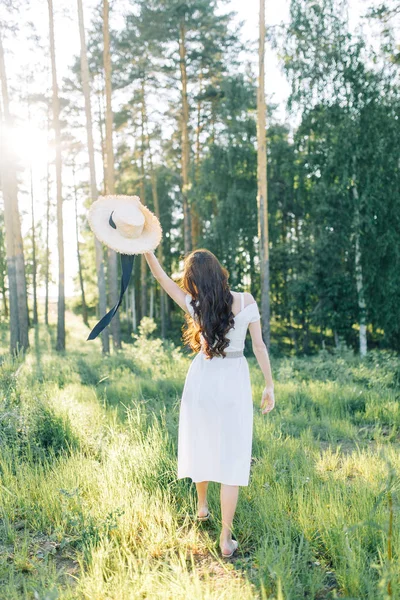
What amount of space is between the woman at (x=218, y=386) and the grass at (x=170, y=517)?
15.4 inches

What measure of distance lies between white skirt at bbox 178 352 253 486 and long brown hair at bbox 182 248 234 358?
148mm

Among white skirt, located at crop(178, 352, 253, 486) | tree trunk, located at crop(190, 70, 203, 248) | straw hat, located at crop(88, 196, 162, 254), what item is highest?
tree trunk, located at crop(190, 70, 203, 248)

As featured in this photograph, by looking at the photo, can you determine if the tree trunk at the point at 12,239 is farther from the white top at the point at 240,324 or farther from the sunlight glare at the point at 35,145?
the white top at the point at 240,324

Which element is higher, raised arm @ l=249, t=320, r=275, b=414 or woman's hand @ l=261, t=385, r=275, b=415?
raised arm @ l=249, t=320, r=275, b=414

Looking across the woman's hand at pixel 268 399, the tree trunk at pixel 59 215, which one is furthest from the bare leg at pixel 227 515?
the tree trunk at pixel 59 215

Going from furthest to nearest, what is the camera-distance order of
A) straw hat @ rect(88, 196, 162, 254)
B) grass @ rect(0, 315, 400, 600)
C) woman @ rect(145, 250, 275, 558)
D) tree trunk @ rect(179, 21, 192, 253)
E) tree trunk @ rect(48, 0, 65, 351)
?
tree trunk @ rect(179, 21, 192, 253)
tree trunk @ rect(48, 0, 65, 351)
straw hat @ rect(88, 196, 162, 254)
woman @ rect(145, 250, 275, 558)
grass @ rect(0, 315, 400, 600)

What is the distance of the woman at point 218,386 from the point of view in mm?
3402

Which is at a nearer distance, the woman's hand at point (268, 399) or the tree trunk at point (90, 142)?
the woman's hand at point (268, 399)

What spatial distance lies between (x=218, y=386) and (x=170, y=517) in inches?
39.3

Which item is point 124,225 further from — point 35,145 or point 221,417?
point 35,145

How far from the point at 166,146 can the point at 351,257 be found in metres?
11.3

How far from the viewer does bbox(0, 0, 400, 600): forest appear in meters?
3.13

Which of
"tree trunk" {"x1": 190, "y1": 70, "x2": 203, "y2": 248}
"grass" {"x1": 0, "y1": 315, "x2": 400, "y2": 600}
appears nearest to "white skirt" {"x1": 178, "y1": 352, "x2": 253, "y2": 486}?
"grass" {"x1": 0, "y1": 315, "x2": 400, "y2": 600}

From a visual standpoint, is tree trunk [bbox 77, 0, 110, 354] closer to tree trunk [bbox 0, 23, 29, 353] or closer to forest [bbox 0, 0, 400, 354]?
forest [bbox 0, 0, 400, 354]
